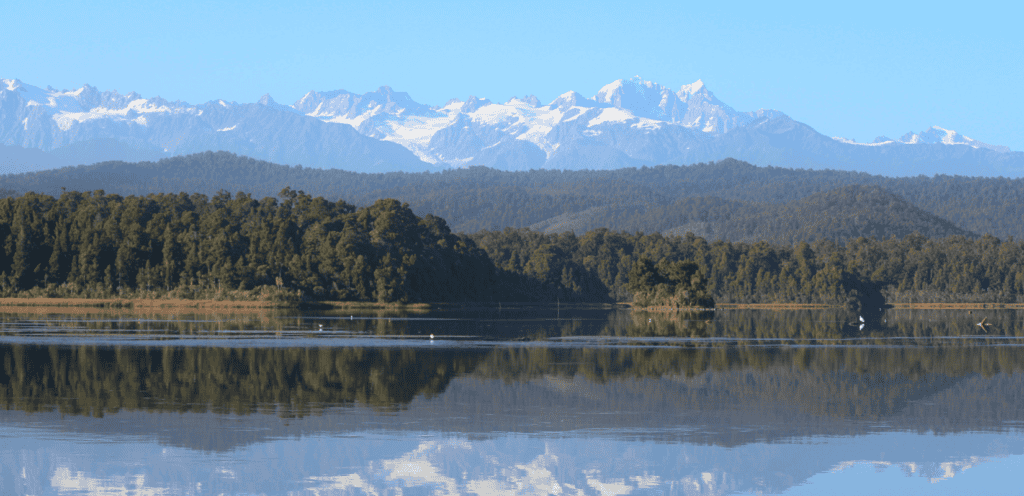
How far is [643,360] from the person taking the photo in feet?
161

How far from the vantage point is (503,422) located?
2870 cm

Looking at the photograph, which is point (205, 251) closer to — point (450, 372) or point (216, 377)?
point (450, 372)

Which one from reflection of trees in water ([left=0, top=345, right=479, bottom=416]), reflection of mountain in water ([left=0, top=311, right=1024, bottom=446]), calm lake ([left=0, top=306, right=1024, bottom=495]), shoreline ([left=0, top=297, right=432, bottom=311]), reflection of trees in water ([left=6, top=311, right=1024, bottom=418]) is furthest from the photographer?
shoreline ([left=0, top=297, right=432, bottom=311])

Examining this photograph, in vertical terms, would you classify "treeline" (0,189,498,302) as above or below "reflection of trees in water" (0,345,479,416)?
above

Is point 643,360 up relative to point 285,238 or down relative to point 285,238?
down

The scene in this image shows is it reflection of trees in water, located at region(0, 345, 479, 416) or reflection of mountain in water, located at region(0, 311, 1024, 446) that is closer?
reflection of mountain in water, located at region(0, 311, 1024, 446)

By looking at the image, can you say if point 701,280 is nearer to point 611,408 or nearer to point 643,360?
point 643,360

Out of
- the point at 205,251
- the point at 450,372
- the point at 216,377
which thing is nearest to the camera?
the point at 216,377

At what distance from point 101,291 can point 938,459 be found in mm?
127968

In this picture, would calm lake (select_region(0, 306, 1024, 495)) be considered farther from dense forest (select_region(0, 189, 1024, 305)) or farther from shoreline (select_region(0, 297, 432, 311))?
dense forest (select_region(0, 189, 1024, 305))

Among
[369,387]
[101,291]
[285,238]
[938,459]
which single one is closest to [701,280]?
[285,238]

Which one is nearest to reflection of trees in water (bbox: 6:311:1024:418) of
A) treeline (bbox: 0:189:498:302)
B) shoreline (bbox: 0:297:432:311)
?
shoreline (bbox: 0:297:432:311)

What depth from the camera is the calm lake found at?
21547 millimetres

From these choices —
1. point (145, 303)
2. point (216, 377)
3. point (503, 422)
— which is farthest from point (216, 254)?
point (503, 422)
